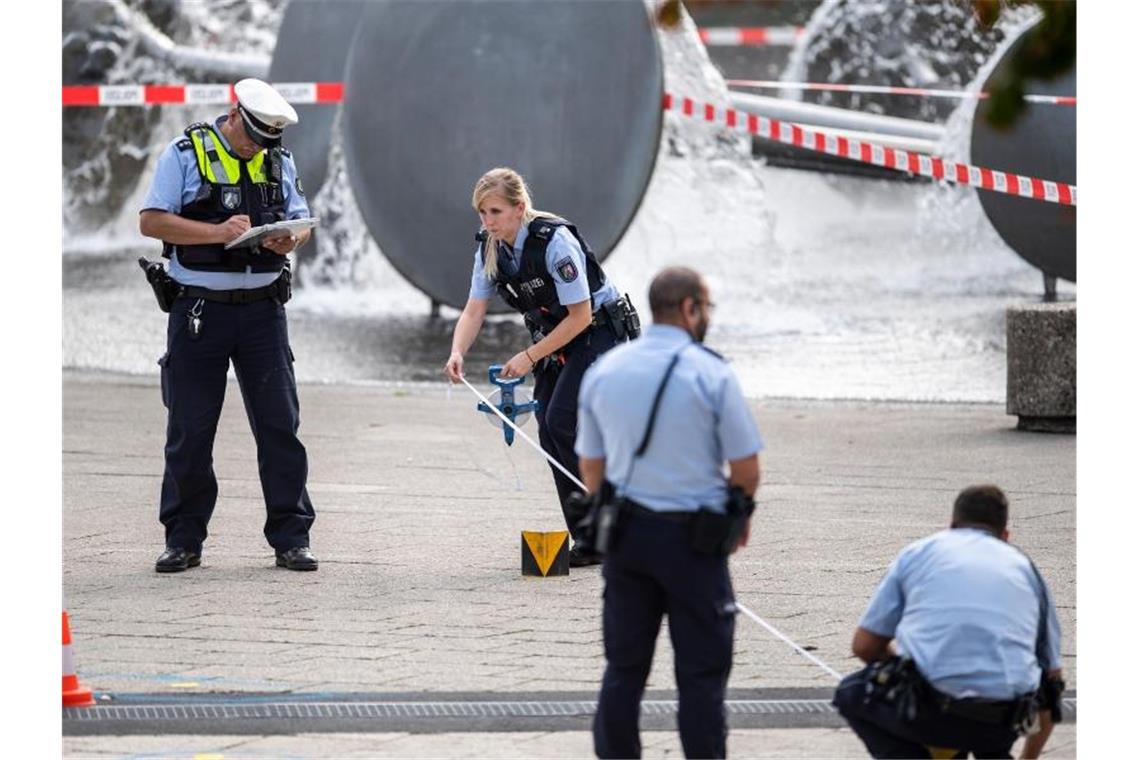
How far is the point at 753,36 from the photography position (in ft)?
95.7

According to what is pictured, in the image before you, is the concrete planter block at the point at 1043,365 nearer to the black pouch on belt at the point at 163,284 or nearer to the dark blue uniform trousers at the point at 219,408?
the dark blue uniform trousers at the point at 219,408

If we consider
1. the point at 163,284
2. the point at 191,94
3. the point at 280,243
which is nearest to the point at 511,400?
the point at 280,243

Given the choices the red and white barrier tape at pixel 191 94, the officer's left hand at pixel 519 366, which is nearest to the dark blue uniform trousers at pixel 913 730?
the officer's left hand at pixel 519 366

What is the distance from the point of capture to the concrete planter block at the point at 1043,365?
11.9 m

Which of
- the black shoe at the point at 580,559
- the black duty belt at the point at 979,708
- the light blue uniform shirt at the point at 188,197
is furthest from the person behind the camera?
the black shoe at the point at 580,559

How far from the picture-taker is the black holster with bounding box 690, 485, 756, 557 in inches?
200

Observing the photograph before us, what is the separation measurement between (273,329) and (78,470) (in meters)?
3.00

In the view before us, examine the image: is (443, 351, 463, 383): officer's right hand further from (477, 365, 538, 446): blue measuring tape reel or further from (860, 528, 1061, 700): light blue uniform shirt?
(860, 528, 1061, 700): light blue uniform shirt

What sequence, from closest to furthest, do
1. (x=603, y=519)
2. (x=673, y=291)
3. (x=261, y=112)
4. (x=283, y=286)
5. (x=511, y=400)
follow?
(x=603, y=519) < (x=673, y=291) < (x=261, y=112) < (x=283, y=286) < (x=511, y=400)

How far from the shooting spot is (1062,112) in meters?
16.5

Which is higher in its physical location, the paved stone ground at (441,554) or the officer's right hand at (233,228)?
the officer's right hand at (233,228)

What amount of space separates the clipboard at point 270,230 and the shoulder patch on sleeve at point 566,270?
0.90m

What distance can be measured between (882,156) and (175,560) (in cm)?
968

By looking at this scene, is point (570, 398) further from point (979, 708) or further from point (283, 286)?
point (979, 708)
